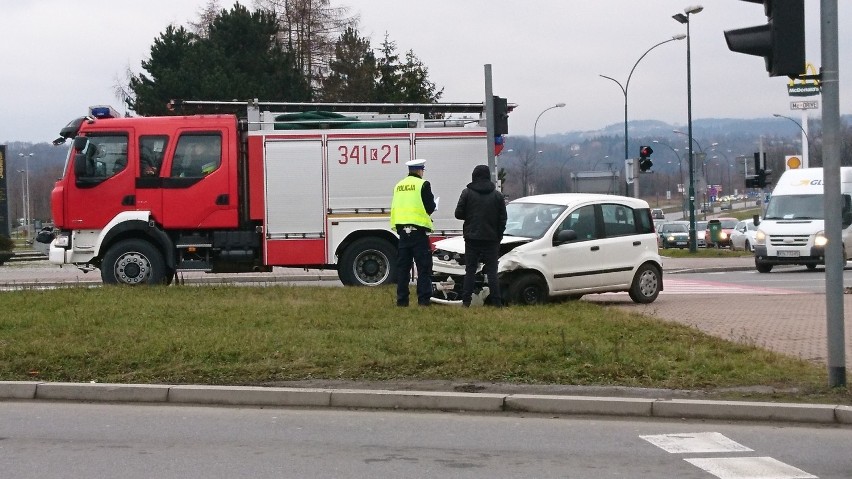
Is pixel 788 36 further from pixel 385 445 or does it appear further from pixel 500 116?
pixel 500 116

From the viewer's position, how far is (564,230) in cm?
1569

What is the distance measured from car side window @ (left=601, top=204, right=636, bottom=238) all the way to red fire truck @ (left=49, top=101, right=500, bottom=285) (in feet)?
10.6

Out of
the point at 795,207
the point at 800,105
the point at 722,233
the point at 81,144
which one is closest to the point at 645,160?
the point at 800,105

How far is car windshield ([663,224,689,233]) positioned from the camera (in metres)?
55.6

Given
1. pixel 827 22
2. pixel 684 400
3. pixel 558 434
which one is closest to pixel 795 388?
pixel 684 400

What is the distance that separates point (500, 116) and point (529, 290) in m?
3.15

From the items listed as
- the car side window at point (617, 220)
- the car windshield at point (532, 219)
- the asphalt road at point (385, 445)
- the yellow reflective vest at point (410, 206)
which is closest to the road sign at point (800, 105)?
the car side window at point (617, 220)

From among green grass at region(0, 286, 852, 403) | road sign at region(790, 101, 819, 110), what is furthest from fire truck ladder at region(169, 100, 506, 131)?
road sign at region(790, 101, 819, 110)

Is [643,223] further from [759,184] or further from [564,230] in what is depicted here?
[759,184]

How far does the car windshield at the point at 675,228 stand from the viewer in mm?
55594

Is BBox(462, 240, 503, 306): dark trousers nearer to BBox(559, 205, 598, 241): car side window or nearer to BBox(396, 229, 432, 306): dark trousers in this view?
BBox(396, 229, 432, 306): dark trousers

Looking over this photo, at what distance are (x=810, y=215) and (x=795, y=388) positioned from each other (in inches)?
759

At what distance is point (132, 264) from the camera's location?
17906 millimetres

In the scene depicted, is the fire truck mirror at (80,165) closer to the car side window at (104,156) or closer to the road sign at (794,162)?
the car side window at (104,156)
